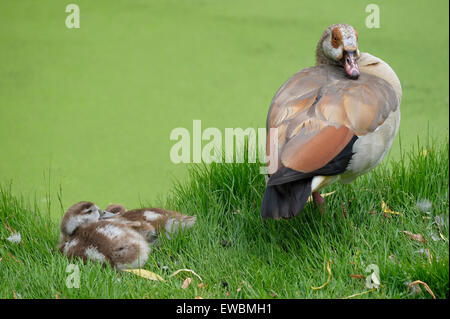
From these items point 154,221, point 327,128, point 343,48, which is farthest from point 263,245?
point 343,48

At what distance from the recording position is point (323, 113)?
2.57m

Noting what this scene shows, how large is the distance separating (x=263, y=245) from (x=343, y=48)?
1.02m

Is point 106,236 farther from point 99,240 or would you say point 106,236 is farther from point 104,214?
point 104,214

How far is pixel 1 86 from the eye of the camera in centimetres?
518

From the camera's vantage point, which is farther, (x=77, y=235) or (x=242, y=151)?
(x=242, y=151)

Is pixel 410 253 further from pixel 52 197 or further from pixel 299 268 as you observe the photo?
pixel 52 197

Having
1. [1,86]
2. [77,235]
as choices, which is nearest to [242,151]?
[77,235]

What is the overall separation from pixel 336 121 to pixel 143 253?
3.43ft

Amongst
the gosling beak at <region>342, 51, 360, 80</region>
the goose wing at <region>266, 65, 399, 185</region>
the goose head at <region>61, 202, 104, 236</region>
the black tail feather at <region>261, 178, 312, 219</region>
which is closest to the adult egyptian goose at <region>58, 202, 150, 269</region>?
the goose head at <region>61, 202, 104, 236</region>

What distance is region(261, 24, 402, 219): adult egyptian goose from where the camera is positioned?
2449 mm

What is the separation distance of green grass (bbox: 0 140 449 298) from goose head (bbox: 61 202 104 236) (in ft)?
0.44

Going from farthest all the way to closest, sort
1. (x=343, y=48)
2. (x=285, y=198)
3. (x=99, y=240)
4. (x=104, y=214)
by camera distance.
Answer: (x=104, y=214)
(x=343, y=48)
(x=99, y=240)
(x=285, y=198)

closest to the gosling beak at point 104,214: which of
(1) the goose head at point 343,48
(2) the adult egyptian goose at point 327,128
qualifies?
(2) the adult egyptian goose at point 327,128
